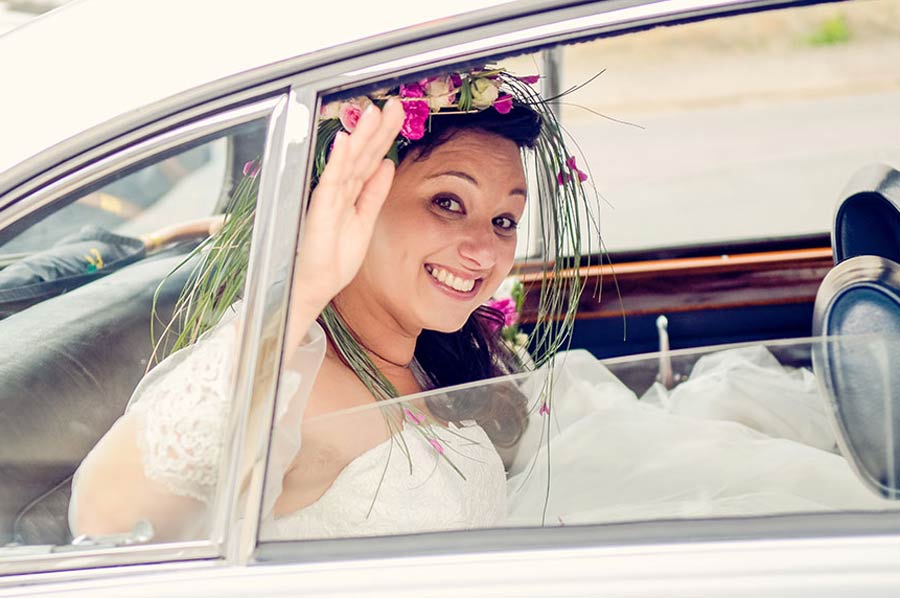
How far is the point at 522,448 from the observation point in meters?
1.80

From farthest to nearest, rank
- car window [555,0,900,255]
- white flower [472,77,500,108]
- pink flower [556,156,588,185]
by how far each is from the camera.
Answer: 1. car window [555,0,900,255]
2. pink flower [556,156,588,185]
3. white flower [472,77,500,108]

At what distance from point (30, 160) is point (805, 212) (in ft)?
9.71

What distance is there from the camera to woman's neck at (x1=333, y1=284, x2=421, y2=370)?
1.80 metres

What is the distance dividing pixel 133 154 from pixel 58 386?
0.61 metres

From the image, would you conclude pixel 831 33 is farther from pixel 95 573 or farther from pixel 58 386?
pixel 95 573

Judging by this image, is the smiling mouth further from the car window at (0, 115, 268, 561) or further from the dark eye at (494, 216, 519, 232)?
the car window at (0, 115, 268, 561)

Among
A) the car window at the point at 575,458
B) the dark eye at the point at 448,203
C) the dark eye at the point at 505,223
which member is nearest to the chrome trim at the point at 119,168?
the car window at the point at 575,458

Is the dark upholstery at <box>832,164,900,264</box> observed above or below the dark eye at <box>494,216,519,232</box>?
above

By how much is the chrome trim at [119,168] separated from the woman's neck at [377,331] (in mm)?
539

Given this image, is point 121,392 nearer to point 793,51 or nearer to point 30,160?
point 30,160

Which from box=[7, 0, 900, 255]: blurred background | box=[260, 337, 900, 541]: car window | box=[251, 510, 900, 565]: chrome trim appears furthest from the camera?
box=[7, 0, 900, 255]: blurred background

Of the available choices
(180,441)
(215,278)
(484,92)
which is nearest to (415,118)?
(484,92)

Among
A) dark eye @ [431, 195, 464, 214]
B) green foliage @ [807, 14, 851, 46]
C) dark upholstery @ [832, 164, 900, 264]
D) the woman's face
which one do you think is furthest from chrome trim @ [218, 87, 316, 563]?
green foliage @ [807, 14, 851, 46]

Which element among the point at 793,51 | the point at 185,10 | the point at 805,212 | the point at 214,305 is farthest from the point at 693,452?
the point at 793,51
